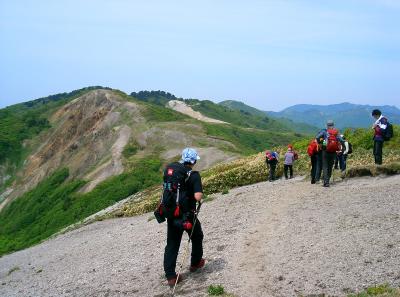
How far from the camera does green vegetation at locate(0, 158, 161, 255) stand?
1973 inches

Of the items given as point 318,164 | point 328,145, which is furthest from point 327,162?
point 318,164

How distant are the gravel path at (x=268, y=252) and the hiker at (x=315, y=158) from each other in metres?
0.52

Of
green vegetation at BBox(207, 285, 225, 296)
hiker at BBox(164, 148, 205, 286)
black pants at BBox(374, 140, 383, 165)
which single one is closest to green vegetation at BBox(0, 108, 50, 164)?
Result: black pants at BBox(374, 140, 383, 165)

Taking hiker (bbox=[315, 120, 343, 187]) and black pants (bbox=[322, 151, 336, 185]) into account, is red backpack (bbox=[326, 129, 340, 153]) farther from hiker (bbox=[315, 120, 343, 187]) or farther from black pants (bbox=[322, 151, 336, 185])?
black pants (bbox=[322, 151, 336, 185])

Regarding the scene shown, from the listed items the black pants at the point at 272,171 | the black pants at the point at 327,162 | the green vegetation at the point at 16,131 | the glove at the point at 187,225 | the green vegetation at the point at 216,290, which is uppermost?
the green vegetation at the point at 16,131

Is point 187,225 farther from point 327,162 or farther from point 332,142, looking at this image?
point 327,162

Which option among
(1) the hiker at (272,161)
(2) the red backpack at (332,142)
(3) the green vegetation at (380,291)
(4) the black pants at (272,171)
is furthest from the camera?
(4) the black pants at (272,171)

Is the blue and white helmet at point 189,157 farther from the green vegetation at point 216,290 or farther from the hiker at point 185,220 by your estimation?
the green vegetation at point 216,290

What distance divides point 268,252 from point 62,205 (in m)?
49.4

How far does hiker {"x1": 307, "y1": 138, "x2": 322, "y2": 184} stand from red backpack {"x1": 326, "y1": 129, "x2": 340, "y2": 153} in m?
0.76

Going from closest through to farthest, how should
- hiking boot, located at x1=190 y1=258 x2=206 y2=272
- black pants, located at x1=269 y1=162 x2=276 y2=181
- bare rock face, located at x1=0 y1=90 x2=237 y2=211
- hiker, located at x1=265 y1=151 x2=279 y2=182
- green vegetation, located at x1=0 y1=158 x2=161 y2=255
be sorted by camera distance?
hiking boot, located at x1=190 y1=258 x2=206 y2=272 < hiker, located at x1=265 y1=151 x2=279 y2=182 < black pants, located at x1=269 y1=162 x2=276 y2=181 < green vegetation, located at x1=0 y1=158 x2=161 y2=255 < bare rock face, located at x1=0 y1=90 x2=237 y2=211

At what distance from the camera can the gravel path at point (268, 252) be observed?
10344 mm

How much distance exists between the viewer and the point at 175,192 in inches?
438

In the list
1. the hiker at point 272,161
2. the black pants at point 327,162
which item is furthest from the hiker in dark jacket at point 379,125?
the hiker at point 272,161
